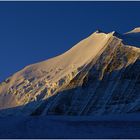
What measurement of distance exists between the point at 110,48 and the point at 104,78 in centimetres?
684

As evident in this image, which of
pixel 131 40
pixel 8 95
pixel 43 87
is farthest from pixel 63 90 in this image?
pixel 8 95

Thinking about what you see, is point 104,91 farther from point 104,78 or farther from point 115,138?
point 115,138

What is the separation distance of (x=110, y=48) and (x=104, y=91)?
921cm

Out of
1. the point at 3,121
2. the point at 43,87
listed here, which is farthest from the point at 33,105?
the point at 3,121

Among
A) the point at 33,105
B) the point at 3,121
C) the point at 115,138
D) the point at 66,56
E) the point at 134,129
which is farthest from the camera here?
the point at 66,56

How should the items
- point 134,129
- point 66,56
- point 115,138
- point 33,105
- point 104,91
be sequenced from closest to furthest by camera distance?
point 115,138 < point 134,129 < point 104,91 < point 33,105 < point 66,56

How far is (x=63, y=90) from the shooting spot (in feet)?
198

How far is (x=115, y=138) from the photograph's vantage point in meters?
23.0

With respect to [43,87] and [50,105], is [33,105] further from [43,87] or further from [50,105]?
[43,87]

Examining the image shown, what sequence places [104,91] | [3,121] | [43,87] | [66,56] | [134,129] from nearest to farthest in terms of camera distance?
1. [134,129]
2. [3,121]
3. [104,91]
4. [43,87]
5. [66,56]

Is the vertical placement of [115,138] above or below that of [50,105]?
below

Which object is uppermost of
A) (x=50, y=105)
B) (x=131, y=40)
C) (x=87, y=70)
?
(x=131, y=40)

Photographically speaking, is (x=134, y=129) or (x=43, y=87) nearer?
(x=134, y=129)

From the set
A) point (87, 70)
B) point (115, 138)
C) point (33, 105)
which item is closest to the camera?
point (115, 138)
